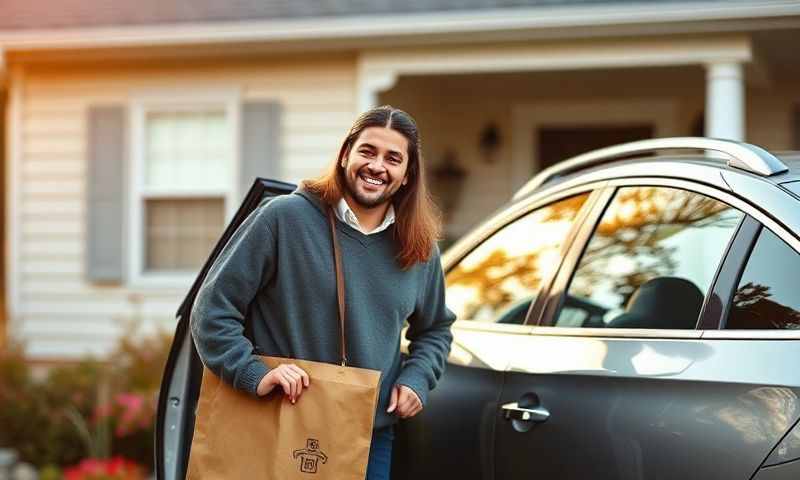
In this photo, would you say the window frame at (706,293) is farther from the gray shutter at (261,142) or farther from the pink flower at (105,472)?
the gray shutter at (261,142)

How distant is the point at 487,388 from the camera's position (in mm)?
3189

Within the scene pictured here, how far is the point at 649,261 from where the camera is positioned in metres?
3.16

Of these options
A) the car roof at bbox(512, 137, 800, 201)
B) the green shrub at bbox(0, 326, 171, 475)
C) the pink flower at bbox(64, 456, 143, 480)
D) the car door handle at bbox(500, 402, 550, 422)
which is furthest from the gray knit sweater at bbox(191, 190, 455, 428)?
the green shrub at bbox(0, 326, 171, 475)

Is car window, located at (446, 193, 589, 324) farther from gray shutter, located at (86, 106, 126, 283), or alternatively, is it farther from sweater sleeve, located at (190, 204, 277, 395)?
gray shutter, located at (86, 106, 126, 283)

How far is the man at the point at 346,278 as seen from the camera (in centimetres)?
269

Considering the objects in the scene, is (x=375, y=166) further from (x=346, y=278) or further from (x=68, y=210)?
(x=68, y=210)

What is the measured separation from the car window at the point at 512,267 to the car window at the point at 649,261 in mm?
137

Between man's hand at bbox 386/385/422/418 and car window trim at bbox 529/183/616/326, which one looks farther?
car window trim at bbox 529/183/616/326

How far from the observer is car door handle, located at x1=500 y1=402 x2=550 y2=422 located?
9.67ft

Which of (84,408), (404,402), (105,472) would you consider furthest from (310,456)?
(84,408)

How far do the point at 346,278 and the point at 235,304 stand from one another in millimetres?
296

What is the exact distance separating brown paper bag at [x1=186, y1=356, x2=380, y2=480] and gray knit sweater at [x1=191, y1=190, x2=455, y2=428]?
0.25 feet

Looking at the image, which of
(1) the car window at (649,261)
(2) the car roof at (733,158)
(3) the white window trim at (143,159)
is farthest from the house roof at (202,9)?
(1) the car window at (649,261)

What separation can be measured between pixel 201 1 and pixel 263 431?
7.02m
